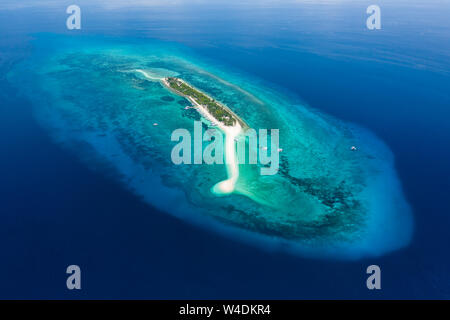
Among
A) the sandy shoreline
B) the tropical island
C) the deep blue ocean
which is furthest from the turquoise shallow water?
the tropical island

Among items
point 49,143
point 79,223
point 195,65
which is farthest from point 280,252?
point 195,65

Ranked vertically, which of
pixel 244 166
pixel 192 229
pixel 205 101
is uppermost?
pixel 205 101

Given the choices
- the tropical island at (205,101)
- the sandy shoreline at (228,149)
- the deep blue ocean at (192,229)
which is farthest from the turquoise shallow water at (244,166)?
the tropical island at (205,101)

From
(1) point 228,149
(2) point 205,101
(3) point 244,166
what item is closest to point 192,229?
(3) point 244,166

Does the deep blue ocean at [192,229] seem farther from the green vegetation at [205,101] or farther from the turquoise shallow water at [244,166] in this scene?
the green vegetation at [205,101]

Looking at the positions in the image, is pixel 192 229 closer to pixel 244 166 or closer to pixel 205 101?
pixel 244 166
